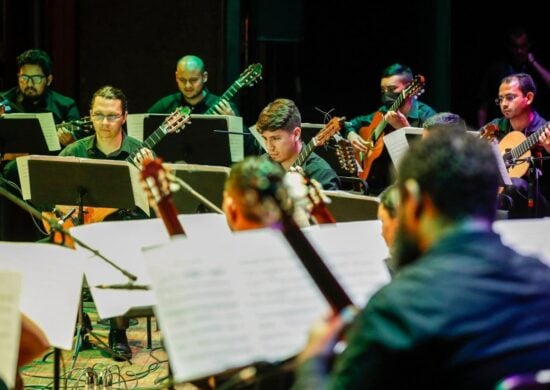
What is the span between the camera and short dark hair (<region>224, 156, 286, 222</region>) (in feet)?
8.00

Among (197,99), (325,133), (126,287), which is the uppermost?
(197,99)

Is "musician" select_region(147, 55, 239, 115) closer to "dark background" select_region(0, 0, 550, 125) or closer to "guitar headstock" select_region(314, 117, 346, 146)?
"dark background" select_region(0, 0, 550, 125)

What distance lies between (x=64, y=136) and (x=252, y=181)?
5298 mm

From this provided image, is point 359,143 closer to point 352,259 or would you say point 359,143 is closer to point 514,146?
point 514,146

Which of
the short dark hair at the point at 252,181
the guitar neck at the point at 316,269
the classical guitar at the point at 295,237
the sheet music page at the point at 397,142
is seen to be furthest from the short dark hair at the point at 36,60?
the guitar neck at the point at 316,269

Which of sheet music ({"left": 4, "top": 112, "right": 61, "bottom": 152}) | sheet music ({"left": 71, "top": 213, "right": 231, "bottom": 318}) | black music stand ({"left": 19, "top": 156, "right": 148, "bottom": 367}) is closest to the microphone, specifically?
sheet music ({"left": 71, "top": 213, "right": 231, "bottom": 318})

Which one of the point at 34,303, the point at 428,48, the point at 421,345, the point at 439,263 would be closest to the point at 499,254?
the point at 439,263

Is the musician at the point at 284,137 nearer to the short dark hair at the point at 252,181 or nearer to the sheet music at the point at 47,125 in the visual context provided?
the sheet music at the point at 47,125

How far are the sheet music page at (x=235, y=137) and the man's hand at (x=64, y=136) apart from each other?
1.63 m

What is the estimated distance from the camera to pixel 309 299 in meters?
2.64

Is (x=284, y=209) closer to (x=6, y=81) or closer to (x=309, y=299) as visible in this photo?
(x=309, y=299)

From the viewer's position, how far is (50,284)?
339 cm

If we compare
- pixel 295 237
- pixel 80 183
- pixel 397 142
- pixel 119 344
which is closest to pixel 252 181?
pixel 295 237

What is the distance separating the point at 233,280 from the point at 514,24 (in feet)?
23.8
